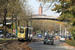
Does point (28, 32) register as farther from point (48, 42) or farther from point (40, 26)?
point (40, 26)

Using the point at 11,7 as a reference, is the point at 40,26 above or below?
below

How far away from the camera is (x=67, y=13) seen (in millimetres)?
32594

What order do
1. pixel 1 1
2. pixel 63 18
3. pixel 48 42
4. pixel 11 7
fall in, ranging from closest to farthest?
pixel 48 42 → pixel 63 18 → pixel 1 1 → pixel 11 7

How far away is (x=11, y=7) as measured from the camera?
40.9 m

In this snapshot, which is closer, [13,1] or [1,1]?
[1,1]

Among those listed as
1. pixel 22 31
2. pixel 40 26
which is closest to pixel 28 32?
pixel 22 31

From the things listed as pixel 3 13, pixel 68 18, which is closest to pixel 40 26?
pixel 3 13

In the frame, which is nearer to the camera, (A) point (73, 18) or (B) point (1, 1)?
(A) point (73, 18)

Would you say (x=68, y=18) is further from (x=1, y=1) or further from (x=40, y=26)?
(x=40, y=26)

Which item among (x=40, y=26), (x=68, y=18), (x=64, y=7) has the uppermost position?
(x=64, y=7)

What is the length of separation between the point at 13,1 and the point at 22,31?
7.43 metres

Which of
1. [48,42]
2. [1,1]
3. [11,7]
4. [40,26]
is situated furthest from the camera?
[40,26]

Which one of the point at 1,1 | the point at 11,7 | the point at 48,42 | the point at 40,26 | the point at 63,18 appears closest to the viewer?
the point at 48,42

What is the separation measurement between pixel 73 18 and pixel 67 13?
1986mm
